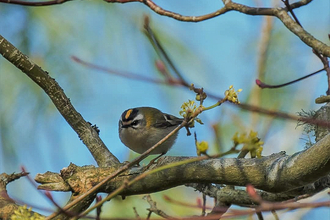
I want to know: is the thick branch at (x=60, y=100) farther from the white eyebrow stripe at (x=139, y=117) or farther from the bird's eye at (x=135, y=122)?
the white eyebrow stripe at (x=139, y=117)

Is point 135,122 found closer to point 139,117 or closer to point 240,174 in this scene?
point 139,117

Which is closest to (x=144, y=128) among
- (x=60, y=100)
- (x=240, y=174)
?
(x=60, y=100)

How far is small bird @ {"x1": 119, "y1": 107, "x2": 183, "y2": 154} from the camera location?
390 cm

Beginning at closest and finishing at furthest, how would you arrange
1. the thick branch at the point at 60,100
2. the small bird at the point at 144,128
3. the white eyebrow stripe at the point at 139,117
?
the thick branch at the point at 60,100
the small bird at the point at 144,128
the white eyebrow stripe at the point at 139,117

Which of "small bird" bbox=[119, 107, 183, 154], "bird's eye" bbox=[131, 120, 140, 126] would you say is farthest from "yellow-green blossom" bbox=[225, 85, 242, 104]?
"bird's eye" bbox=[131, 120, 140, 126]

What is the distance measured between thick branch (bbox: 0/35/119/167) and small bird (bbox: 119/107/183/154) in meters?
1.33

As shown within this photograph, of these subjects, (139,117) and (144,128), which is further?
(139,117)

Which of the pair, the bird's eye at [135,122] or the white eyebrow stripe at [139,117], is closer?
the bird's eye at [135,122]

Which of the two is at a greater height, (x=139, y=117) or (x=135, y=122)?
(x=139, y=117)

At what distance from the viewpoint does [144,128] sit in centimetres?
407

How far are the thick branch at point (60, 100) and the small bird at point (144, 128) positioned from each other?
1.33 metres

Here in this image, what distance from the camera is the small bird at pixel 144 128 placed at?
3.90 metres

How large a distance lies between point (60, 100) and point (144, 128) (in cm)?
180

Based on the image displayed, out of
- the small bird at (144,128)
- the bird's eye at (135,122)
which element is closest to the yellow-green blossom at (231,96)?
the small bird at (144,128)
